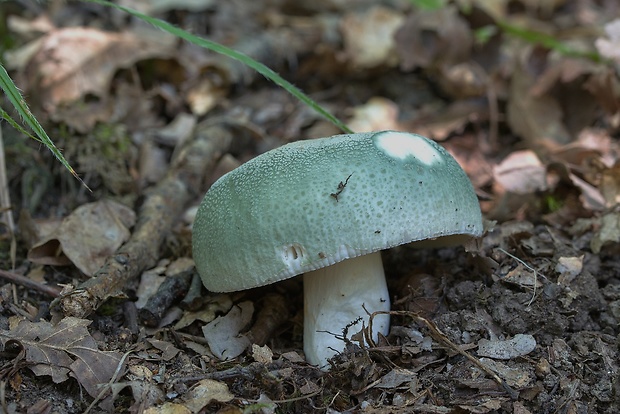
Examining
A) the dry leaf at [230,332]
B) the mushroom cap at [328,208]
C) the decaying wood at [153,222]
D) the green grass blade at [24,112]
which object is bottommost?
the dry leaf at [230,332]

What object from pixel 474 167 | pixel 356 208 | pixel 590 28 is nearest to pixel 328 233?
pixel 356 208

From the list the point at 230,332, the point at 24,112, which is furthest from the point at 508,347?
the point at 24,112

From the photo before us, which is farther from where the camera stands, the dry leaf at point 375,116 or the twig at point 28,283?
the dry leaf at point 375,116

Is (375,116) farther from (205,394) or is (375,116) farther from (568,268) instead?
(205,394)

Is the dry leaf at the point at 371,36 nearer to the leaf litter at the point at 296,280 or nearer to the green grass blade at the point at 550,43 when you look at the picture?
the leaf litter at the point at 296,280

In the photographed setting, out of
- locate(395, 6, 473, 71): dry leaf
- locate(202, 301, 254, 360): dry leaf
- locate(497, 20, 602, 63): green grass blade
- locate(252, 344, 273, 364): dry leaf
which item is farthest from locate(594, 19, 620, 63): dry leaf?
locate(252, 344, 273, 364): dry leaf

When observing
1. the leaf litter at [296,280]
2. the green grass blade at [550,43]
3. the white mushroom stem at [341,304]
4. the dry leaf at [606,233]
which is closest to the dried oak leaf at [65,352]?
the leaf litter at [296,280]
